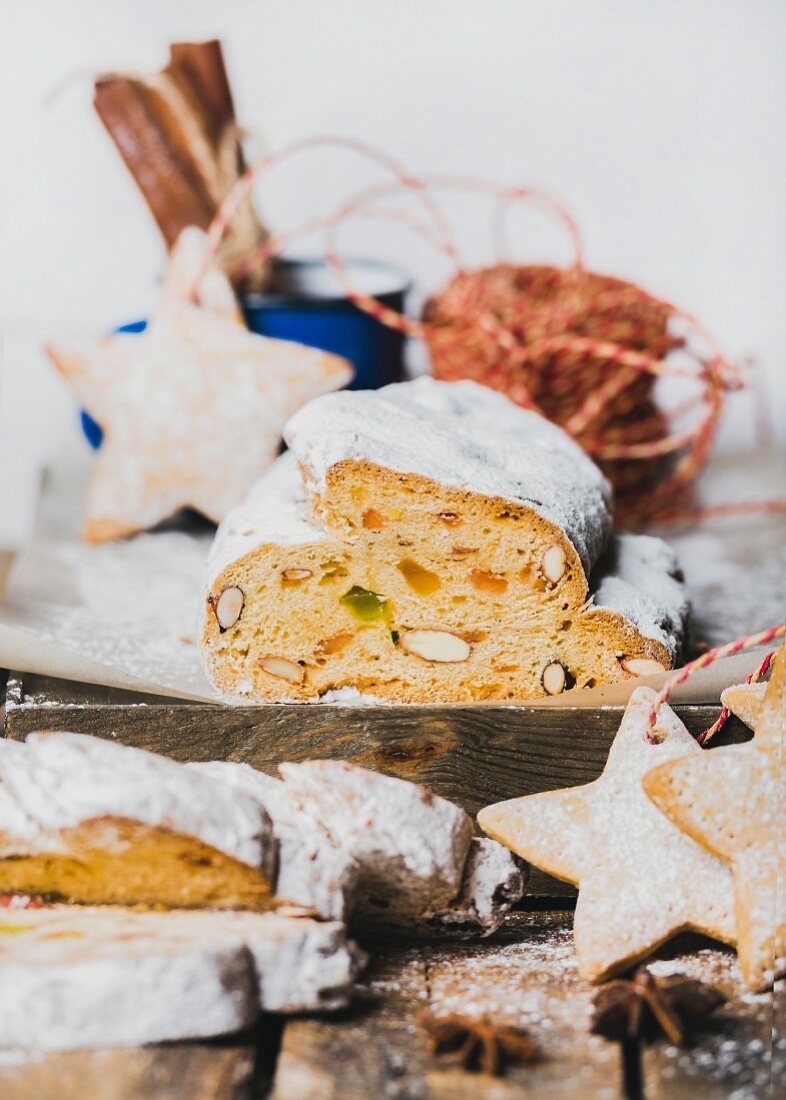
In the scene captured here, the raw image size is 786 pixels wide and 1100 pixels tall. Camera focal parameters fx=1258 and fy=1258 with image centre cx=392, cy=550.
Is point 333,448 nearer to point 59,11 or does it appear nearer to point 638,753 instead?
point 638,753

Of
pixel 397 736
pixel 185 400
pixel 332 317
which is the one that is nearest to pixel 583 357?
pixel 332 317

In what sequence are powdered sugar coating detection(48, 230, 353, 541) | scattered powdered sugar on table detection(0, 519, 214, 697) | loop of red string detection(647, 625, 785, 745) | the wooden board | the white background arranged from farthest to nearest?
the white background → powdered sugar coating detection(48, 230, 353, 541) → scattered powdered sugar on table detection(0, 519, 214, 697) → the wooden board → loop of red string detection(647, 625, 785, 745)

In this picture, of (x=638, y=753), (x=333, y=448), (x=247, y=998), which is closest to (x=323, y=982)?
(x=247, y=998)

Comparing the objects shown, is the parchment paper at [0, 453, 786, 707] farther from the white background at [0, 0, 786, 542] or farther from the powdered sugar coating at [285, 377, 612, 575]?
the white background at [0, 0, 786, 542]

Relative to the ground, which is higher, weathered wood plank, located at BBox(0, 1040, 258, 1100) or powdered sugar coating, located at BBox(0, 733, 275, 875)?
powdered sugar coating, located at BBox(0, 733, 275, 875)

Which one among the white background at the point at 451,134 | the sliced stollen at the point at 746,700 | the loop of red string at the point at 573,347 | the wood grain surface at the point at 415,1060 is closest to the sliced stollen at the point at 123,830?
the wood grain surface at the point at 415,1060

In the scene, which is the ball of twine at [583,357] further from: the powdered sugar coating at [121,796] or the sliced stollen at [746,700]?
the powdered sugar coating at [121,796]

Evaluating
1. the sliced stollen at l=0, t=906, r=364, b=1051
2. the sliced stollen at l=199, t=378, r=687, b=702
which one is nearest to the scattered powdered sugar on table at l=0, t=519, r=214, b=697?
the sliced stollen at l=199, t=378, r=687, b=702
